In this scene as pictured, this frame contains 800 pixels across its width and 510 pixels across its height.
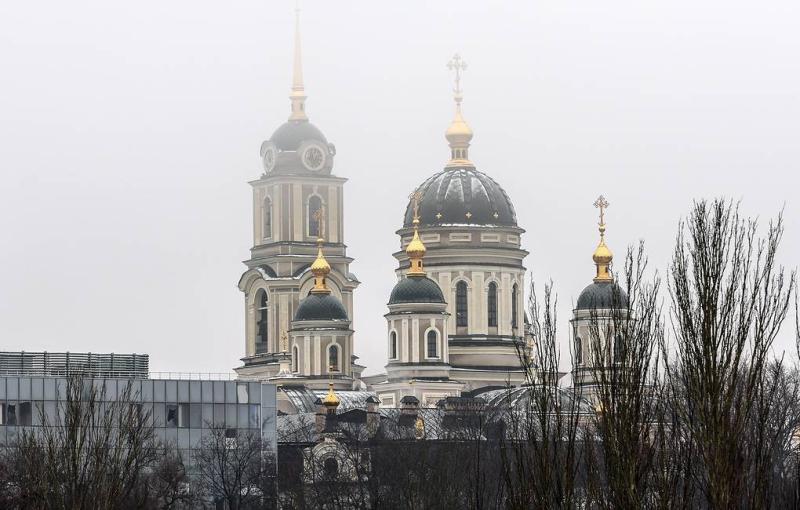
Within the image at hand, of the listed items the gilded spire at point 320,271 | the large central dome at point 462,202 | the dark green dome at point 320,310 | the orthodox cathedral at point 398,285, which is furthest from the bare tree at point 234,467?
the large central dome at point 462,202

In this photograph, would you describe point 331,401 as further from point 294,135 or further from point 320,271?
point 294,135


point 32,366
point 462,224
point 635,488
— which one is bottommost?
point 635,488

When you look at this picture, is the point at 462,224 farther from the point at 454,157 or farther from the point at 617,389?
the point at 617,389

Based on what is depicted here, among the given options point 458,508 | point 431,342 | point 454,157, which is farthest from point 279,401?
point 458,508

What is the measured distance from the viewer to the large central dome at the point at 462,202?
424 ft

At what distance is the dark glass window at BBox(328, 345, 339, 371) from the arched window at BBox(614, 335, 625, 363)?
87018 millimetres

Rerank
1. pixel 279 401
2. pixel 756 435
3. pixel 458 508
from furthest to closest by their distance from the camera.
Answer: pixel 279 401 → pixel 458 508 → pixel 756 435

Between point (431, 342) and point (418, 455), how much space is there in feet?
104

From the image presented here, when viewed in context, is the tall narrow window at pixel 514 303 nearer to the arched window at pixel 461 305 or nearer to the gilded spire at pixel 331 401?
the arched window at pixel 461 305

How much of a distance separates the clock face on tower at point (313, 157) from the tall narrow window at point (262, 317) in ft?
22.7

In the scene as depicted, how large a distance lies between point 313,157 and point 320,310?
12.8m

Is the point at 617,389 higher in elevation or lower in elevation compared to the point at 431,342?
lower

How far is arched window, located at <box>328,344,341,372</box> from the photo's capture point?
124 metres

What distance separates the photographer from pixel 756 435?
39219 millimetres
